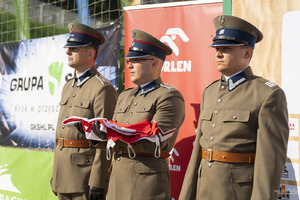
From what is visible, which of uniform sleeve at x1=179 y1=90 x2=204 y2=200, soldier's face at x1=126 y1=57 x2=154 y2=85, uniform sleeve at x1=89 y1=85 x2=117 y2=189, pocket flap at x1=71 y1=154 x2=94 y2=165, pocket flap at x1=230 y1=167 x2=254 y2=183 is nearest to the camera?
pocket flap at x1=230 y1=167 x2=254 y2=183

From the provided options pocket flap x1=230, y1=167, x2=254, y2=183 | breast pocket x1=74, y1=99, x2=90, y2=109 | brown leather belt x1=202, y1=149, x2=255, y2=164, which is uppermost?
breast pocket x1=74, y1=99, x2=90, y2=109

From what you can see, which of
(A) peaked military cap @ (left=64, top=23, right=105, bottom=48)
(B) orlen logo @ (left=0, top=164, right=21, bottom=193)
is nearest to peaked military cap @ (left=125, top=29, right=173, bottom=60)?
(A) peaked military cap @ (left=64, top=23, right=105, bottom=48)

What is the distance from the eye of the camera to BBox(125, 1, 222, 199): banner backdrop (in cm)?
372

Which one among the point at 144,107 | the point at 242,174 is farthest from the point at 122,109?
the point at 242,174

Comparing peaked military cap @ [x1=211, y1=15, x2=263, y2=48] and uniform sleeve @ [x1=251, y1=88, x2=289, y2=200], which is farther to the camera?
peaked military cap @ [x1=211, y1=15, x2=263, y2=48]

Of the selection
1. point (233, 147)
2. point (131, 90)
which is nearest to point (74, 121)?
point (131, 90)

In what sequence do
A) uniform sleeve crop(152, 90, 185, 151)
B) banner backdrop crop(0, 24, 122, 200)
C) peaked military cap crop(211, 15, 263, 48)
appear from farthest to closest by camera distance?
1. banner backdrop crop(0, 24, 122, 200)
2. uniform sleeve crop(152, 90, 185, 151)
3. peaked military cap crop(211, 15, 263, 48)

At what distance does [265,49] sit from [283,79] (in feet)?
0.88

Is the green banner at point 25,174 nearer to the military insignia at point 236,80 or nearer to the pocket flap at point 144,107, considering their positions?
the pocket flap at point 144,107

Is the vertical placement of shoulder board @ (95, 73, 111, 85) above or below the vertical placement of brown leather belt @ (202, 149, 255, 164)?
above

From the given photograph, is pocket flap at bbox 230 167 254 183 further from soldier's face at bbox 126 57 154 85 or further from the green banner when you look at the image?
the green banner

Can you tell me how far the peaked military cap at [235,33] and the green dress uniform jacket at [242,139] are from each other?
188mm

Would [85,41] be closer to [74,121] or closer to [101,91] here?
[101,91]

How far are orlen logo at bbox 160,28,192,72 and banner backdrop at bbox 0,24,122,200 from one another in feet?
2.68
